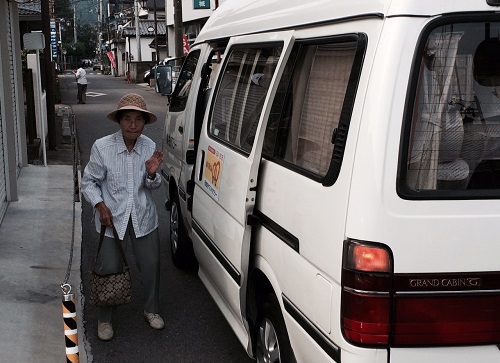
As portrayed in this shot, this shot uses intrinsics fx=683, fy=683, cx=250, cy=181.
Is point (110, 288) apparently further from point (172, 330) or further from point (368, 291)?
point (368, 291)

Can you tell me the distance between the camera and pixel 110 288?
4609 millimetres

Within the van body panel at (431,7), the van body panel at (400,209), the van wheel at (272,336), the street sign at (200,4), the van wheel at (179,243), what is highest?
the street sign at (200,4)

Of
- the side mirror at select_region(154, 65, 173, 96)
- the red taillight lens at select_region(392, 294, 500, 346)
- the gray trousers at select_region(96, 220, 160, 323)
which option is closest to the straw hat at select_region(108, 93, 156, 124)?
the gray trousers at select_region(96, 220, 160, 323)

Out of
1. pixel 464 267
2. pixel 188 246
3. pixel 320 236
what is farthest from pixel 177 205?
pixel 464 267

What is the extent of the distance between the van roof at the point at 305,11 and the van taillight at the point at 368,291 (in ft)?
2.81

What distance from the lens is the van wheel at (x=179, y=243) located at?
6.08 meters

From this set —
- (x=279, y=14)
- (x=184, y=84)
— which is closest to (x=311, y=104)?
(x=279, y=14)

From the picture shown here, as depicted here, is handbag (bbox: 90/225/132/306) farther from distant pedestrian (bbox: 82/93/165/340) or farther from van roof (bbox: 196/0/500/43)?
van roof (bbox: 196/0/500/43)

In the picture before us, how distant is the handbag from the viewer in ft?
15.1

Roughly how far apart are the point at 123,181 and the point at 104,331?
42.3 inches

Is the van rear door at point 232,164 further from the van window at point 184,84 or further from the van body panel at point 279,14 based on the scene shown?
the van window at point 184,84

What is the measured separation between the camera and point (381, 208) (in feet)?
7.94

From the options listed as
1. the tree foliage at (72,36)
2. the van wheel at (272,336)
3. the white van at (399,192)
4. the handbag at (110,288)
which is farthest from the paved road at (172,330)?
the tree foliage at (72,36)

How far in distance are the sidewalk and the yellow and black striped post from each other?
3.32 ft
